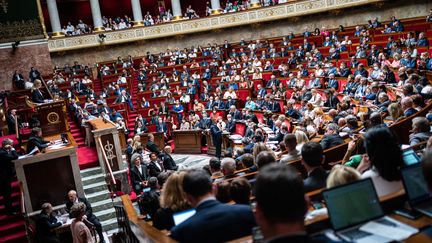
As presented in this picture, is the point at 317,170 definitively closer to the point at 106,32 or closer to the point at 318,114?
the point at 318,114

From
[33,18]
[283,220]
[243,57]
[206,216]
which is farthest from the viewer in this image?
[243,57]

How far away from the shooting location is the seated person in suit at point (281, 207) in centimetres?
182

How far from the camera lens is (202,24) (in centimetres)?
2469

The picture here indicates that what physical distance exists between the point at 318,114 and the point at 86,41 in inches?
674

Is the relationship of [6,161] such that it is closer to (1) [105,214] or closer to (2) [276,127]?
(1) [105,214]

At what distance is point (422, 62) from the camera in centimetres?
1117

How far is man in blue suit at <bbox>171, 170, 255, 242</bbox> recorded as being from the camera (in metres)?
2.64

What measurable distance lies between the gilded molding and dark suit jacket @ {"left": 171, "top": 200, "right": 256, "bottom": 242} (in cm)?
2076

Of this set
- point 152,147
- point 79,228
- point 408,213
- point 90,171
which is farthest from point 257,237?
point 90,171

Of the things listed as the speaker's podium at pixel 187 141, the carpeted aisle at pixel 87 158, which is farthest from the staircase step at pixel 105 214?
the speaker's podium at pixel 187 141

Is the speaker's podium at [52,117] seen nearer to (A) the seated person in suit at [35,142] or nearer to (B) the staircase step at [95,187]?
(B) the staircase step at [95,187]

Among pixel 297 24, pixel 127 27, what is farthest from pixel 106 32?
pixel 297 24

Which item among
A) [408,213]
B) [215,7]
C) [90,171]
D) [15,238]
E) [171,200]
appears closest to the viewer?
[408,213]

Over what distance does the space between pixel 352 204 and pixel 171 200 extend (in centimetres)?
161
